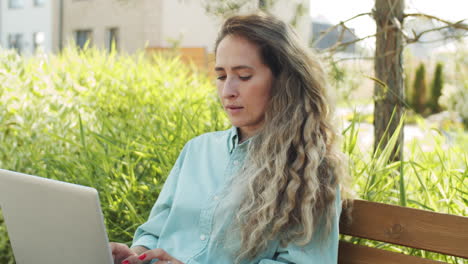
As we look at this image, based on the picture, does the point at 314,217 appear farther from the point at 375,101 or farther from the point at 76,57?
the point at 76,57

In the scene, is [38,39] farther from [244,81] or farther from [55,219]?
[55,219]

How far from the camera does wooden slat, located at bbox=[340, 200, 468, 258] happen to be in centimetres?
158

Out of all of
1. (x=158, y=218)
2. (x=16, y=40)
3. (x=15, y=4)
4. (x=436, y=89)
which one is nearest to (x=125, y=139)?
(x=158, y=218)

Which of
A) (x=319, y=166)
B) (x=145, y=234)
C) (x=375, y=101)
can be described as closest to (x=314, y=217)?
(x=319, y=166)

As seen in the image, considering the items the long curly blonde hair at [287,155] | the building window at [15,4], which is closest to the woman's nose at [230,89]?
the long curly blonde hair at [287,155]

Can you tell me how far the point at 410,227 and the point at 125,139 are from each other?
1.66 m

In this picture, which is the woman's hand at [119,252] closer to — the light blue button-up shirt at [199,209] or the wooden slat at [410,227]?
the light blue button-up shirt at [199,209]

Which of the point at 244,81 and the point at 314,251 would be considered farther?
the point at 244,81

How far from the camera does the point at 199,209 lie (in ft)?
5.77

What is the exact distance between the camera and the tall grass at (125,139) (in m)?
2.30

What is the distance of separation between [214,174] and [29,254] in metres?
0.59

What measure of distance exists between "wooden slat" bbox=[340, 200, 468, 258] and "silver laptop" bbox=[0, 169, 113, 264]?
78cm

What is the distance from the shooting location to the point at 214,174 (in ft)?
5.96

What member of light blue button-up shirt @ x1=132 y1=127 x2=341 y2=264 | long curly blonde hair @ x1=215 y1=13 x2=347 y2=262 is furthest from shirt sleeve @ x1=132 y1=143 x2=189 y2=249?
long curly blonde hair @ x1=215 y1=13 x2=347 y2=262
